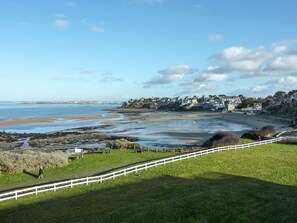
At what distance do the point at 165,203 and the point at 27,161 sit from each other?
51.6ft

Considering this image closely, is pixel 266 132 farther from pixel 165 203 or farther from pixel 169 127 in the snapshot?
pixel 165 203

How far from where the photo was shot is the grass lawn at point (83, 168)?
28.1 meters

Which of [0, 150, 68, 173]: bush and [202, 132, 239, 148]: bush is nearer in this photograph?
[0, 150, 68, 173]: bush

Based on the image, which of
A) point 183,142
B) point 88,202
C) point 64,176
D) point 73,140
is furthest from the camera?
point 73,140

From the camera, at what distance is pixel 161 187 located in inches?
950

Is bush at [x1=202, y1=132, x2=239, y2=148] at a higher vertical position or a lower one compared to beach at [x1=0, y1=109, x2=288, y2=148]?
higher

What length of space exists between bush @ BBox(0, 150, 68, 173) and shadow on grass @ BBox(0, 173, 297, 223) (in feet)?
26.1

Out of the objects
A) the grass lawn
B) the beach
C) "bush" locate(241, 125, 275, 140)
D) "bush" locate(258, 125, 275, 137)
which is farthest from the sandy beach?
the grass lawn

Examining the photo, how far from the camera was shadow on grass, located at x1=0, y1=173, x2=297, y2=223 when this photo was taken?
17719 mm

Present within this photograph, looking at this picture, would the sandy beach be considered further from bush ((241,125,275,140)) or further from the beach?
bush ((241,125,275,140))

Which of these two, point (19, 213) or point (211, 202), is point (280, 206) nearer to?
point (211, 202)

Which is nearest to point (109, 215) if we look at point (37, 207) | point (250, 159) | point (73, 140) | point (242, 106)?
point (37, 207)

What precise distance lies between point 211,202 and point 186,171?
410 inches

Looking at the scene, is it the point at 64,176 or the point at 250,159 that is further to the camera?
the point at 250,159
